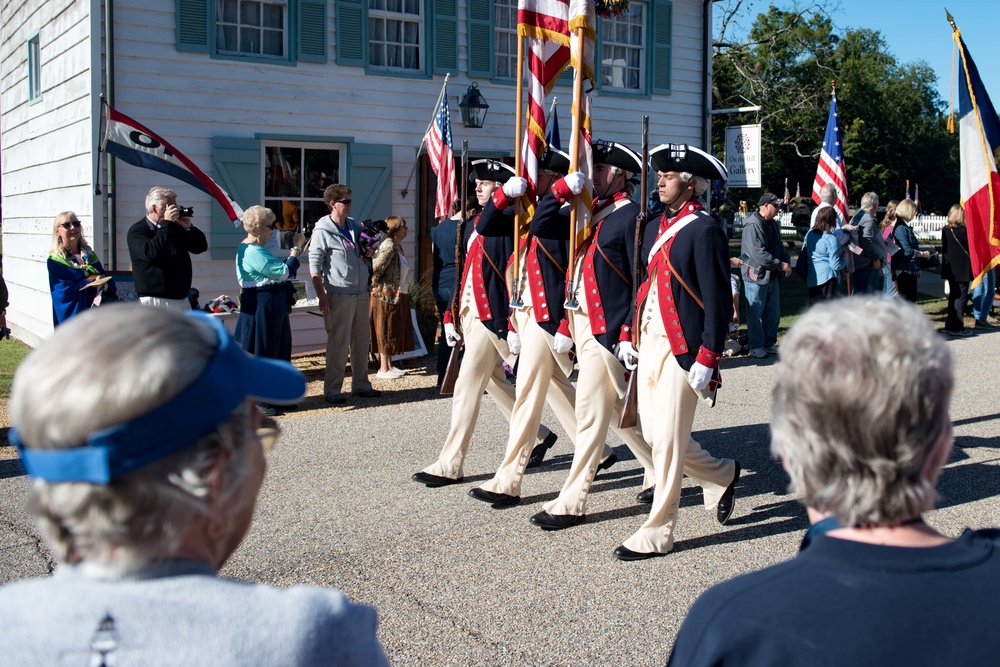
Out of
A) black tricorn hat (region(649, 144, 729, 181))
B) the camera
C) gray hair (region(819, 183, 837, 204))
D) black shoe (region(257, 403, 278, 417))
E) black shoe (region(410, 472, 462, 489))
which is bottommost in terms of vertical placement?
black shoe (region(410, 472, 462, 489))

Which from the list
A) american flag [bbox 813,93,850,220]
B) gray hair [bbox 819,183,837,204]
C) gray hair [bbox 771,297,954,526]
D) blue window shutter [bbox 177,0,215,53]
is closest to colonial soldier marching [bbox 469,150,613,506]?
gray hair [bbox 771,297,954,526]

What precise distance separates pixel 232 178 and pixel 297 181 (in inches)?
33.6

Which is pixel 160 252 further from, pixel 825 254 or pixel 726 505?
pixel 825 254

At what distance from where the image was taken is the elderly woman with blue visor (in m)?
1.34

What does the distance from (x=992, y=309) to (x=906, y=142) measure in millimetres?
37391

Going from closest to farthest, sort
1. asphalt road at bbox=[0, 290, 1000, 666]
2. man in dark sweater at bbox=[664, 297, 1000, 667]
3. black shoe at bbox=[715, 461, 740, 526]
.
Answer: man in dark sweater at bbox=[664, 297, 1000, 667] < asphalt road at bbox=[0, 290, 1000, 666] < black shoe at bbox=[715, 461, 740, 526]

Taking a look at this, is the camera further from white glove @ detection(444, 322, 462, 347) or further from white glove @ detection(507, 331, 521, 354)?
white glove @ detection(507, 331, 521, 354)

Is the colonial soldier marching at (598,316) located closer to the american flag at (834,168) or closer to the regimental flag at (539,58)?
the regimental flag at (539,58)

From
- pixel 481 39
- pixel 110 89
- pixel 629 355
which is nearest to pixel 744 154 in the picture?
pixel 481 39

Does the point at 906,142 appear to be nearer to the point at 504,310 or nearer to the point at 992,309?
the point at 992,309

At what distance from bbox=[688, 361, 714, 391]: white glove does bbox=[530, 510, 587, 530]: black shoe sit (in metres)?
1.04

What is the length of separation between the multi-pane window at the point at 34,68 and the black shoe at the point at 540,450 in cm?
894

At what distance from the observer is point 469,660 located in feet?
12.8

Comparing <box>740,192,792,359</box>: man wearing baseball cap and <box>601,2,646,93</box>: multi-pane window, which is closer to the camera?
<box>740,192,792,359</box>: man wearing baseball cap
